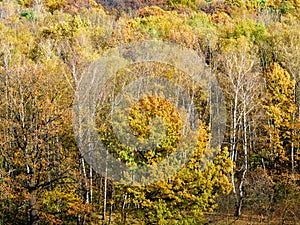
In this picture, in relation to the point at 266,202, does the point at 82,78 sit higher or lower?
higher

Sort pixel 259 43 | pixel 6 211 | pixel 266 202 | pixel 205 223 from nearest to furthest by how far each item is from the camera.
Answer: pixel 205 223 < pixel 6 211 < pixel 266 202 < pixel 259 43

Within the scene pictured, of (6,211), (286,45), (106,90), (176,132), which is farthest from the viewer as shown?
(286,45)

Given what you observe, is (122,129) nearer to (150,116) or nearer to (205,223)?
(150,116)

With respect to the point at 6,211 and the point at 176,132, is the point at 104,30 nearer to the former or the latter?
the point at 6,211

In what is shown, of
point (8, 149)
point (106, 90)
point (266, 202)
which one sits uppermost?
point (106, 90)

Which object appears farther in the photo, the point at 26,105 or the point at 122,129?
the point at 26,105

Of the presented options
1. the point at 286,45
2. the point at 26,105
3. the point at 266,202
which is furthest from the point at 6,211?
the point at 286,45
